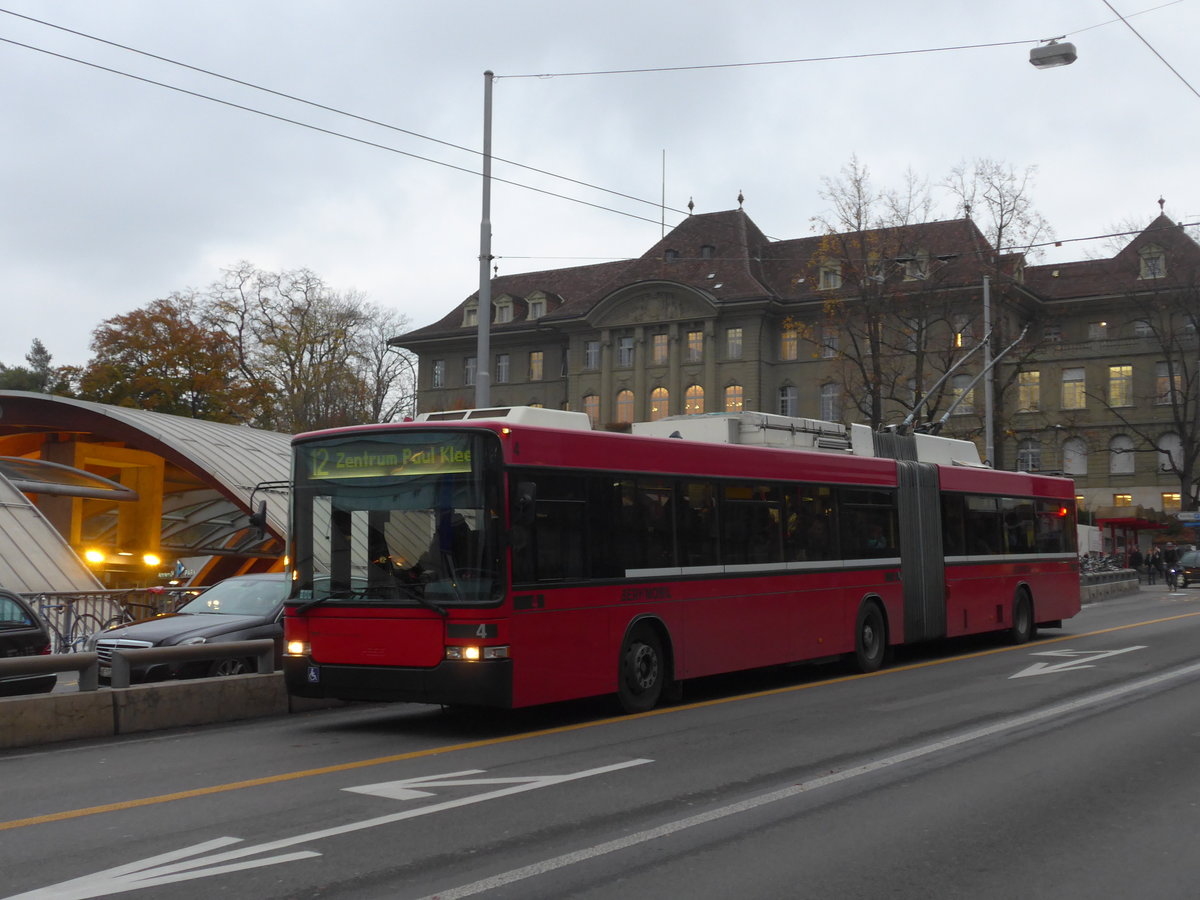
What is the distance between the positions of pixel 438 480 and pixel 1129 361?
6416 cm

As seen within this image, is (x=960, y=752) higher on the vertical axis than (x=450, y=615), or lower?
lower

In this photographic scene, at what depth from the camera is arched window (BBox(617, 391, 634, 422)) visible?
73750 mm

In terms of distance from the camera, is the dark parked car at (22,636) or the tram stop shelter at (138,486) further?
the tram stop shelter at (138,486)

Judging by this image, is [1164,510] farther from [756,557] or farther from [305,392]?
[756,557]

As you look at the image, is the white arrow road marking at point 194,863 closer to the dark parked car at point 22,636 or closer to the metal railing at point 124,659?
the metal railing at point 124,659

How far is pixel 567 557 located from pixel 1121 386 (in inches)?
2479

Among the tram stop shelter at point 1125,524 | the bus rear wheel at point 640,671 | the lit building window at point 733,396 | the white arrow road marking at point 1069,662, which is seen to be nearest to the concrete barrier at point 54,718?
the bus rear wheel at point 640,671

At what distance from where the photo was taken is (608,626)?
41.3 feet

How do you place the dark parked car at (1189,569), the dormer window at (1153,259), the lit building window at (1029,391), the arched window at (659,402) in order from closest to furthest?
the dark parked car at (1189,569) < the dormer window at (1153,259) < the lit building window at (1029,391) < the arched window at (659,402)

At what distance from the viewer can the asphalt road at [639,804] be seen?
6.35 meters

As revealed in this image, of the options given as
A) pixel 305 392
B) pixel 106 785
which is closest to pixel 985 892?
pixel 106 785

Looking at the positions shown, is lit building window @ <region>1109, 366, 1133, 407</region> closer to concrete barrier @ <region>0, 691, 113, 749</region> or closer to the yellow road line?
the yellow road line

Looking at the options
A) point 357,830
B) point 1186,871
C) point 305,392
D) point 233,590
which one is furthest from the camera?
point 305,392

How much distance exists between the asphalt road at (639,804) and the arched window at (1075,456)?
57.9 metres
